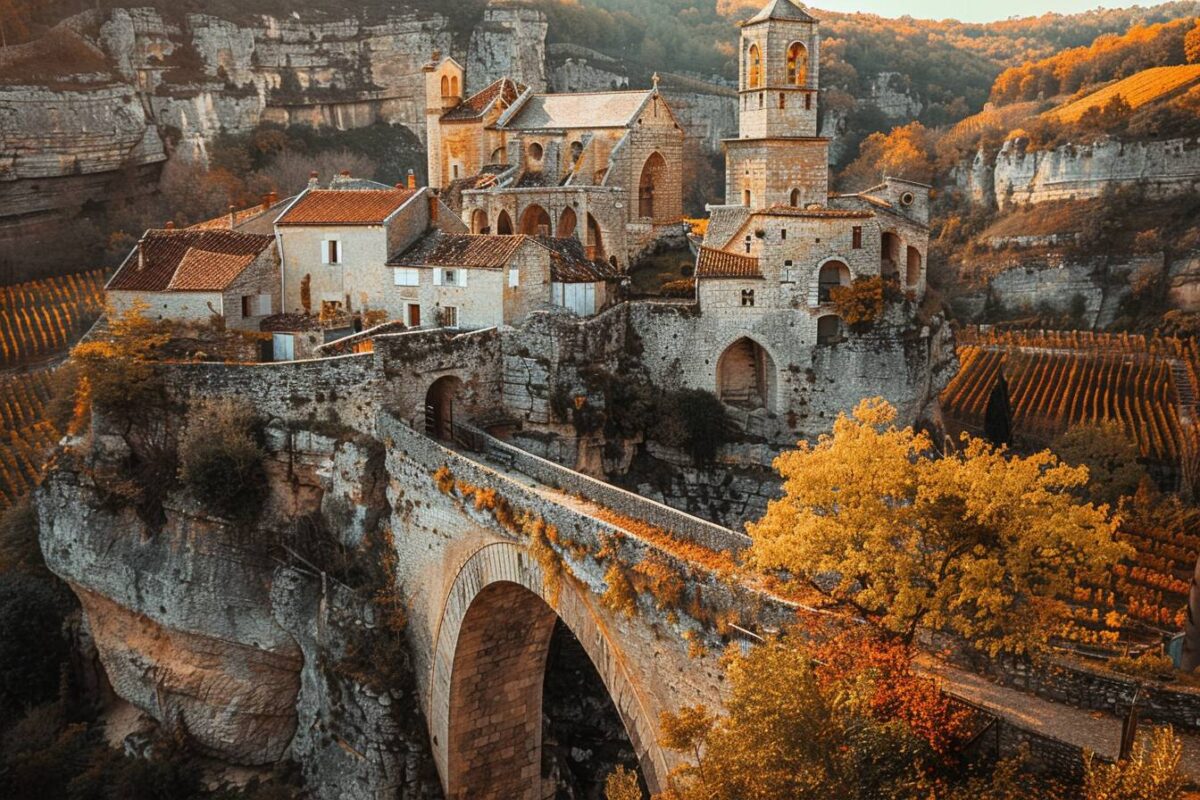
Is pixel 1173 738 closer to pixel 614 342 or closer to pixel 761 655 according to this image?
pixel 761 655

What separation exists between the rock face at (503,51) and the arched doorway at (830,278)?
48.7 metres

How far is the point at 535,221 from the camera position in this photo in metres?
36.3

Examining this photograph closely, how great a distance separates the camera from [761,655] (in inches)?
485

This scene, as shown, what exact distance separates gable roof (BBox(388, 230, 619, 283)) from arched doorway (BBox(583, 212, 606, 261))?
295 cm

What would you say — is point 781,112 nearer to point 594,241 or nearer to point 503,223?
point 594,241

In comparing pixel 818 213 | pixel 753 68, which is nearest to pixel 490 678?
pixel 818 213

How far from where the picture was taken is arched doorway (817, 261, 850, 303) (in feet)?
94.3

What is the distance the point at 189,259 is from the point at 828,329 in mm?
16908

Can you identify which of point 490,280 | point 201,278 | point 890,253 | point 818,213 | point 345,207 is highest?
point 345,207

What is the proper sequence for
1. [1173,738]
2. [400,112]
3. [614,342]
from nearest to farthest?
[1173,738] < [614,342] < [400,112]

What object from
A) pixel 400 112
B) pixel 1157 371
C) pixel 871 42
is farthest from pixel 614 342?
pixel 871 42

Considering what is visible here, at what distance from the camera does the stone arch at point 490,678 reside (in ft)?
70.5

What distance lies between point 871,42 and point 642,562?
341 ft

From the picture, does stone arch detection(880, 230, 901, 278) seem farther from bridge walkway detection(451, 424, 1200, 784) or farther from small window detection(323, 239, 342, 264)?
bridge walkway detection(451, 424, 1200, 784)
